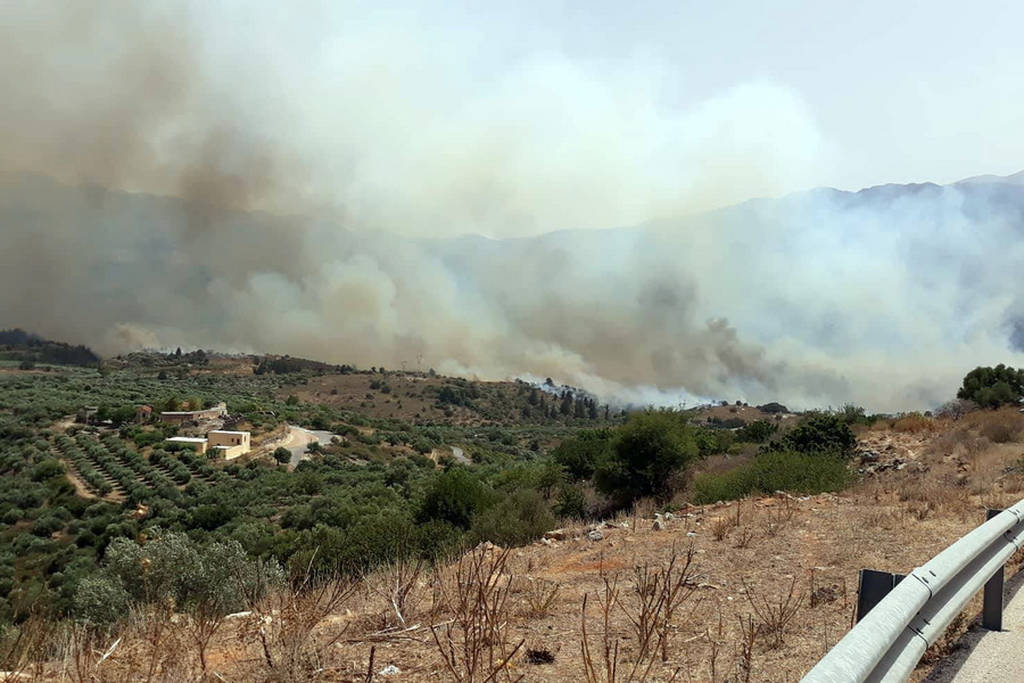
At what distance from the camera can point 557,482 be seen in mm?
31312

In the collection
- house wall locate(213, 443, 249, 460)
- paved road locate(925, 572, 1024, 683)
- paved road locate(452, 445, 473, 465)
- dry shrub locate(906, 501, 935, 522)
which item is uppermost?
dry shrub locate(906, 501, 935, 522)

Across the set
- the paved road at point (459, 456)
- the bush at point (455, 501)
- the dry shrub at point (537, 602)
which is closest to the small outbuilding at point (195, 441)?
the paved road at point (459, 456)

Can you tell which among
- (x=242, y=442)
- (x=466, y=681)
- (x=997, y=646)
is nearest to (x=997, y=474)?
(x=997, y=646)

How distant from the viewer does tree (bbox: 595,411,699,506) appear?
87.8 feet

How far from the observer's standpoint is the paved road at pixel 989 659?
3.94 m

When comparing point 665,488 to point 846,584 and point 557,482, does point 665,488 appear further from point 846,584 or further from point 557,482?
point 846,584

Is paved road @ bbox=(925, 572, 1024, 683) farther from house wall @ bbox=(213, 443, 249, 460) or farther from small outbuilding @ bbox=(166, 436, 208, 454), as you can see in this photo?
small outbuilding @ bbox=(166, 436, 208, 454)

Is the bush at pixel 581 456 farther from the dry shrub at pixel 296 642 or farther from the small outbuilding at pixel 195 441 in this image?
the small outbuilding at pixel 195 441

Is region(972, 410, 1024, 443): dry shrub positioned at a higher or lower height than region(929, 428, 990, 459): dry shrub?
higher

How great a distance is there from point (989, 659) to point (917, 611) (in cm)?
143

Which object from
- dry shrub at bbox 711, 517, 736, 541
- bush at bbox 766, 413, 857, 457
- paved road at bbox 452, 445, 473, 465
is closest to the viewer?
dry shrub at bbox 711, 517, 736, 541

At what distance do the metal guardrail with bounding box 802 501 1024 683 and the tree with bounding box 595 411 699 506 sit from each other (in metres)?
21.5

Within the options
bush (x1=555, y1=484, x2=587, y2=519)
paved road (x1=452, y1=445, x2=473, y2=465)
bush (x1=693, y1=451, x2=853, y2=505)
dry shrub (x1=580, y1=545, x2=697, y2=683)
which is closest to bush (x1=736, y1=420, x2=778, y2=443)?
bush (x1=555, y1=484, x2=587, y2=519)

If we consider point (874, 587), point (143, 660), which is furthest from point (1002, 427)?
point (143, 660)
